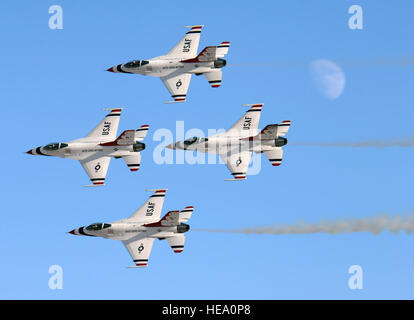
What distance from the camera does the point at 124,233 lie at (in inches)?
3991

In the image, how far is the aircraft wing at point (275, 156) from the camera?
10238 centimetres

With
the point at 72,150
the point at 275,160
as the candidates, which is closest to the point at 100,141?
the point at 72,150

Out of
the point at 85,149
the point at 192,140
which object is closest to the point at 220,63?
the point at 192,140

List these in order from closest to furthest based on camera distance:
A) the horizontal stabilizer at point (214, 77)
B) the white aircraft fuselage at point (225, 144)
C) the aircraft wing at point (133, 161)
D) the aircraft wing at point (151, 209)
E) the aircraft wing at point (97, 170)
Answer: the white aircraft fuselage at point (225, 144) → the aircraft wing at point (151, 209) → the aircraft wing at point (133, 161) → the aircraft wing at point (97, 170) → the horizontal stabilizer at point (214, 77)

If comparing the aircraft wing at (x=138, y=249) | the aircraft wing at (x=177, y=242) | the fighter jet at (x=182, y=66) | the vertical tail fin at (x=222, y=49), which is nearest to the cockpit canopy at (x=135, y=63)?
the fighter jet at (x=182, y=66)

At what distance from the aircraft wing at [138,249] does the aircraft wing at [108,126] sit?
11.1 m

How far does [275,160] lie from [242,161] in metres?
3.20

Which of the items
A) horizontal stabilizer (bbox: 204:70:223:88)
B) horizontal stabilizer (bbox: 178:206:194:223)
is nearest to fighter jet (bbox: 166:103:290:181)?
horizontal stabilizer (bbox: 204:70:223:88)

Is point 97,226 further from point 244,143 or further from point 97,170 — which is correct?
point 244,143

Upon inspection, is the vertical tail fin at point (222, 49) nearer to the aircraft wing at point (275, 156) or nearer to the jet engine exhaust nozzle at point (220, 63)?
the jet engine exhaust nozzle at point (220, 63)

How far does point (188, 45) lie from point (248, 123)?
10771 millimetres

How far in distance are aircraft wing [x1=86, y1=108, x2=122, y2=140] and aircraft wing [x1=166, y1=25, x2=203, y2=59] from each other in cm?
842

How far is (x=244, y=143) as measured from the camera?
103 m

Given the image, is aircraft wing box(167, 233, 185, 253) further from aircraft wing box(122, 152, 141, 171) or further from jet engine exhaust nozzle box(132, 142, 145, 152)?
jet engine exhaust nozzle box(132, 142, 145, 152)
